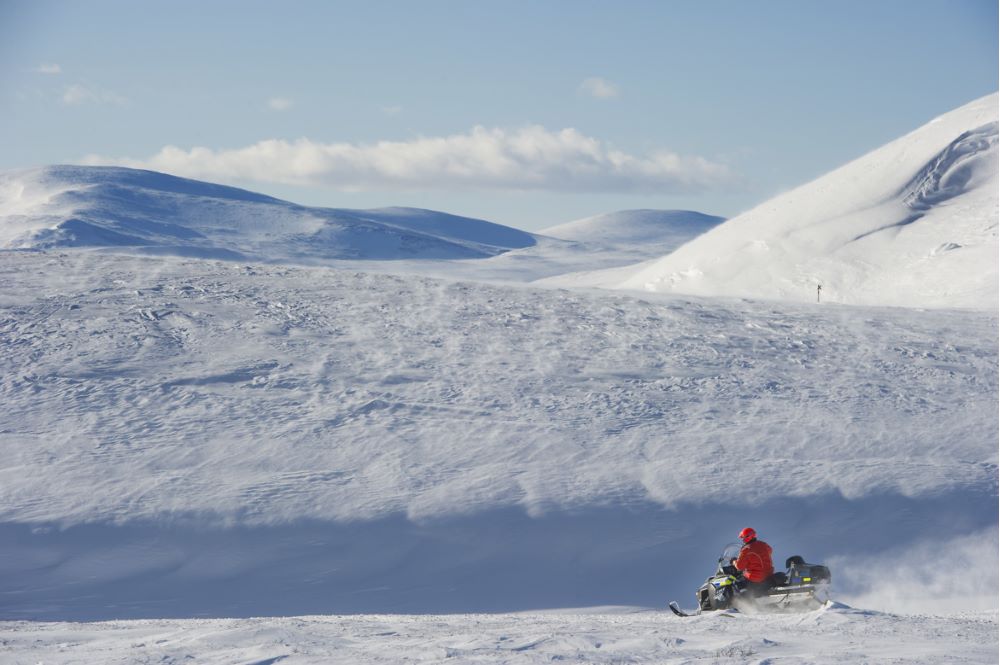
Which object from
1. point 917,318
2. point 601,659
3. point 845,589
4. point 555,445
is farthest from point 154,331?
point 917,318

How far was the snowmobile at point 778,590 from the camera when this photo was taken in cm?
1067

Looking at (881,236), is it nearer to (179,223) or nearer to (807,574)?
(807,574)

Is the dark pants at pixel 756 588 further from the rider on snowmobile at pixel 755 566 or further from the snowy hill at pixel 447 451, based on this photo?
the snowy hill at pixel 447 451

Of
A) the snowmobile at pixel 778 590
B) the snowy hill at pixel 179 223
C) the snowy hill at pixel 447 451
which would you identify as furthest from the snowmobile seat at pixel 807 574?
the snowy hill at pixel 179 223

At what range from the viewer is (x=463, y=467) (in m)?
16.8

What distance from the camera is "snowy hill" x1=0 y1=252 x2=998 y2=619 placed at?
14180mm

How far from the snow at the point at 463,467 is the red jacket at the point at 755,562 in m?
0.92

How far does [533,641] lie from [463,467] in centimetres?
828

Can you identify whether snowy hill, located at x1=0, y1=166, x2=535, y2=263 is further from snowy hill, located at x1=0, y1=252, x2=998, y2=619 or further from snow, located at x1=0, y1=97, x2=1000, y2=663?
snowy hill, located at x1=0, y1=252, x2=998, y2=619

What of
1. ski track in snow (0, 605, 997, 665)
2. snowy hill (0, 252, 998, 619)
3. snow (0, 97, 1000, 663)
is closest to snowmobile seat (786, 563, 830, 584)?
ski track in snow (0, 605, 997, 665)

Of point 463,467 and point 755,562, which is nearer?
point 755,562

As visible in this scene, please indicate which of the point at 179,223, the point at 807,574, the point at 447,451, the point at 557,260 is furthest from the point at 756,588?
the point at 179,223

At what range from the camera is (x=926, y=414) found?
2014cm

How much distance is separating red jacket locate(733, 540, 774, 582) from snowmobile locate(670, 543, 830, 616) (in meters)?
0.09
